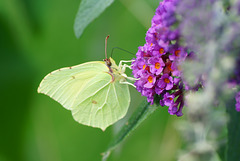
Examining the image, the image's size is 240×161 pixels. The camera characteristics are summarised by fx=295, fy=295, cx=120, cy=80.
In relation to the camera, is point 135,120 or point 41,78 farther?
point 41,78

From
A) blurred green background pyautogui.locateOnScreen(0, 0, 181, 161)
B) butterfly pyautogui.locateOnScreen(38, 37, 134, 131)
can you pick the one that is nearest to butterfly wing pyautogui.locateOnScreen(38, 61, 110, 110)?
butterfly pyautogui.locateOnScreen(38, 37, 134, 131)

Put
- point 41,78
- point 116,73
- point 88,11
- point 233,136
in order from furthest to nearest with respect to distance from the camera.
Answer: point 41,78 → point 116,73 → point 88,11 → point 233,136

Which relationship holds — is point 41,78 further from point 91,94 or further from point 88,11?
point 88,11

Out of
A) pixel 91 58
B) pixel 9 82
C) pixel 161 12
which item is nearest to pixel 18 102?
pixel 9 82

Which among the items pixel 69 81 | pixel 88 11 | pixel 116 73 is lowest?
pixel 116 73

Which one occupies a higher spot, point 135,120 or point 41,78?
point 41,78

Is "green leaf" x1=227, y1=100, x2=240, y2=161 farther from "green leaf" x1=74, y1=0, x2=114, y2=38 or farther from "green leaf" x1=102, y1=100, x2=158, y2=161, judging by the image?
"green leaf" x1=74, y1=0, x2=114, y2=38

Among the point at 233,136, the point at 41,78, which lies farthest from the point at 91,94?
the point at 41,78

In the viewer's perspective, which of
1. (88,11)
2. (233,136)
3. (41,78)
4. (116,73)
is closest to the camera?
(233,136)
